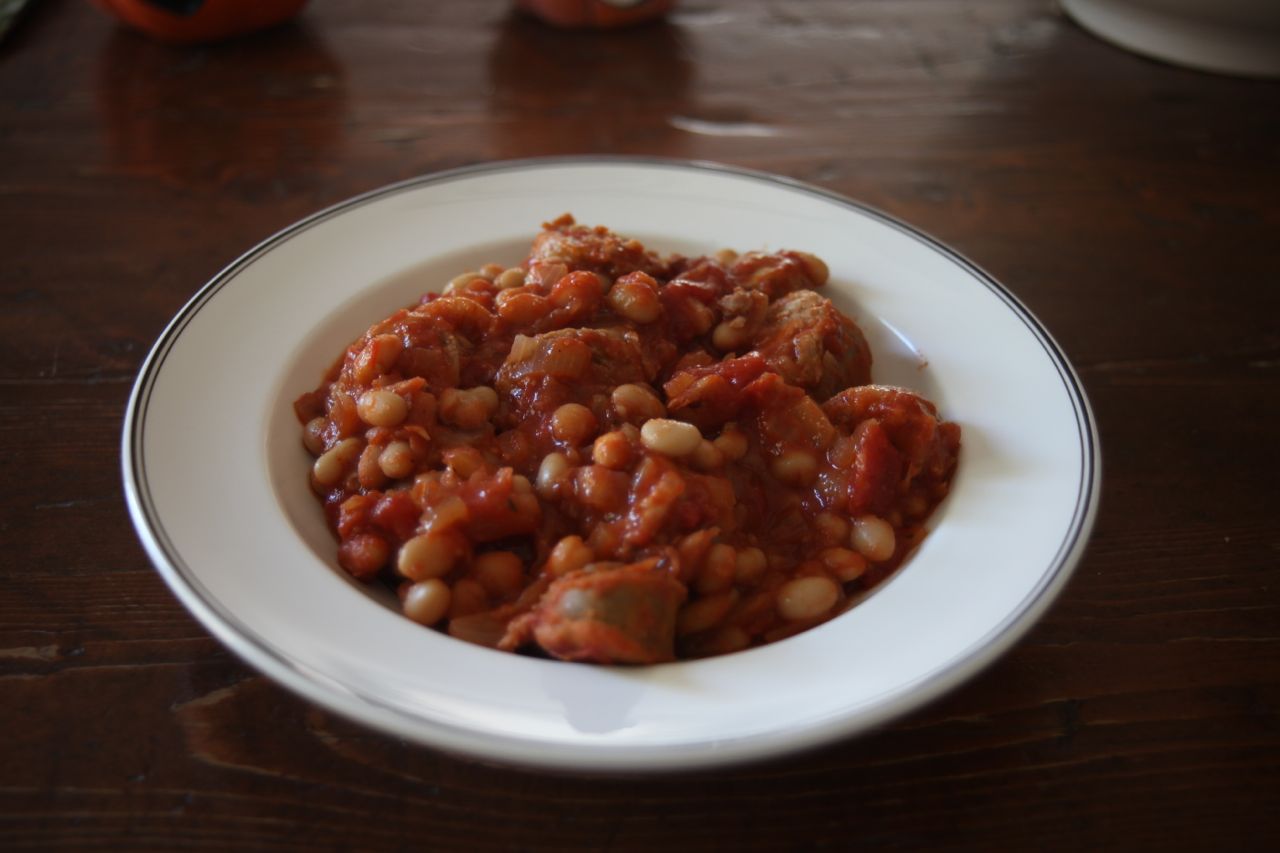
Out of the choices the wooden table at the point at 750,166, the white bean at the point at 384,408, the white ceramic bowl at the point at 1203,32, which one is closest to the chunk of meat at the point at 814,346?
the wooden table at the point at 750,166

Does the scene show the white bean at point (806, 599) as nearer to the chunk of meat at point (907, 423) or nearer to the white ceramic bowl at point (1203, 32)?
the chunk of meat at point (907, 423)

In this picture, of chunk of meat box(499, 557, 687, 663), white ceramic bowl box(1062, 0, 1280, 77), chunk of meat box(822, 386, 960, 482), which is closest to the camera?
chunk of meat box(499, 557, 687, 663)

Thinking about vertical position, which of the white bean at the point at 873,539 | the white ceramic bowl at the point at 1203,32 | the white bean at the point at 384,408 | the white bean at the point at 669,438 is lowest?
the white bean at the point at 873,539

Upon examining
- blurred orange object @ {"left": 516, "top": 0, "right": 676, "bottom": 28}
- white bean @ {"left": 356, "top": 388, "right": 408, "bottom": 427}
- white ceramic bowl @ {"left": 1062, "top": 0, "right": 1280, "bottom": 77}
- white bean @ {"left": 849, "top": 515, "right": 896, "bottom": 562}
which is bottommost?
blurred orange object @ {"left": 516, "top": 0, "right": 676, "bottom": 28}

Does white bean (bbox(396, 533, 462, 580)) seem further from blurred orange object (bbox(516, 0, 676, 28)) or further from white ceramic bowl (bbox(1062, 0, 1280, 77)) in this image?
white ceramic bowl (bbox(1062, 0, 1280, 77))

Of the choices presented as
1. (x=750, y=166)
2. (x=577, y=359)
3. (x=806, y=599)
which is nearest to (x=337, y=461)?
(x=577, y=359)

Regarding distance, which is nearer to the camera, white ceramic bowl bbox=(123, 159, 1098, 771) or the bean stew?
white ceramic bowl bbox=(123, 159, 1098, 771)

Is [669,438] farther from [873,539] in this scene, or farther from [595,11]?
[595,11]

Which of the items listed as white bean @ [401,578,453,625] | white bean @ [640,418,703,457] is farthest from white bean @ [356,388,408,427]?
white bean @ [640,418,703,457]
